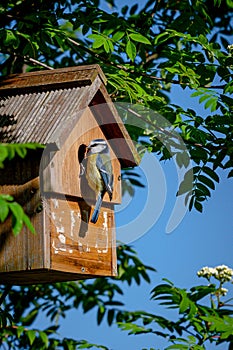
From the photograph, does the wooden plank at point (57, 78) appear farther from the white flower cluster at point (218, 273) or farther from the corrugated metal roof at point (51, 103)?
the white flower cluster at point (218, 273)

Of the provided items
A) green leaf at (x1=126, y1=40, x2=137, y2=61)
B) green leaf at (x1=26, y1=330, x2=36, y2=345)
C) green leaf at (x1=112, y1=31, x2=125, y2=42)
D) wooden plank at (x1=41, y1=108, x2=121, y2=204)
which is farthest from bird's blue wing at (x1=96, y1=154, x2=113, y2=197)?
green leaf at (x1=26, y1=330, x2=36, y2=345)

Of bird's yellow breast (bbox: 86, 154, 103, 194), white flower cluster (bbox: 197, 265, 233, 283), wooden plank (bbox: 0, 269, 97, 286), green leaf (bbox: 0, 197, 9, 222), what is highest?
bird's yellow breast (bbox: 86, 154, 103, 194)

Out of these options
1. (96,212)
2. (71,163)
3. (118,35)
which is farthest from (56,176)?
(118,35)

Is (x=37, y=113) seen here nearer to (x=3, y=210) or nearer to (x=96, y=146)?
(x=96, y=146)

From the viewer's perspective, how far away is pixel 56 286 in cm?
716

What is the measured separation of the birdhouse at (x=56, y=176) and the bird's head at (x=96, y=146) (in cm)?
7

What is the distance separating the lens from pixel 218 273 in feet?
18.0

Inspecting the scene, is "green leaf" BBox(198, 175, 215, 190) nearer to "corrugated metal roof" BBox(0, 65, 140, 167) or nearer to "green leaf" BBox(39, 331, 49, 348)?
"corrugated metal roof" BBox(0, 65, 140, 167)

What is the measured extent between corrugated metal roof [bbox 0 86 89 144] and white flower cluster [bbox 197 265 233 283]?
62.9 inches

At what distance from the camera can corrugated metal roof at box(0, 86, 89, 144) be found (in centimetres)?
440

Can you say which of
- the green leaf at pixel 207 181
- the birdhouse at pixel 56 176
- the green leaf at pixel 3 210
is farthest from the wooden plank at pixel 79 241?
the green leaf at pixel 3 210

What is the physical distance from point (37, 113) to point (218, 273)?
1.72 metres

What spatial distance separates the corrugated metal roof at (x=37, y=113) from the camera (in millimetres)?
4398

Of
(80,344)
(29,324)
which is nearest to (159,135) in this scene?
(80,344)
